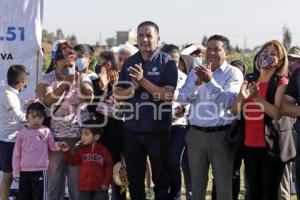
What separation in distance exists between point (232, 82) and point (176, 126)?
1.17 m

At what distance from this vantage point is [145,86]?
5.19 metres

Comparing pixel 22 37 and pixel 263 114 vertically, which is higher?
pixel 22 37

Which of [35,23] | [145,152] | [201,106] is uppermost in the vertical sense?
[35,23]

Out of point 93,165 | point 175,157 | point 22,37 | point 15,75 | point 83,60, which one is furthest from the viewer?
point 22,37

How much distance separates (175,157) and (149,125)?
879mm

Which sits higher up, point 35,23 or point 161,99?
point 35,23

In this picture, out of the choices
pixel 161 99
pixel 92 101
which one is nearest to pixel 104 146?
pixel 92 101

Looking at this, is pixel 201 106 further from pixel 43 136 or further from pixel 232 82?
pixel 43 136

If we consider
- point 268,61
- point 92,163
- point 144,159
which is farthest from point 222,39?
point 92,163

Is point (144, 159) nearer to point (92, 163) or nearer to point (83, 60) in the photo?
→ point (92, 163)

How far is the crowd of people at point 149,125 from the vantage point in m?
5.10

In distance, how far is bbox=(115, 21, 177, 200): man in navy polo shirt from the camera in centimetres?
538

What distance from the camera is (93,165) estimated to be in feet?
18.8

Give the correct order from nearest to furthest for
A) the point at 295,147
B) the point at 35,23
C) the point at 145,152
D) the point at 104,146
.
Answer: the point at 295,147 → the point at 145,152 → the point at 104,146 → the point at 35,23
